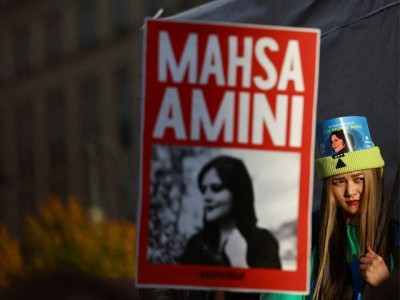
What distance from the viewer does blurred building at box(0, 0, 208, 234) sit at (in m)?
44.5

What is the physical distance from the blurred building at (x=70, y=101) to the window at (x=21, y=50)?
0.09 feet

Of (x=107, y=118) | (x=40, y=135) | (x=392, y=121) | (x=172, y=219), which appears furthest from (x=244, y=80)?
(x=40, y=135)

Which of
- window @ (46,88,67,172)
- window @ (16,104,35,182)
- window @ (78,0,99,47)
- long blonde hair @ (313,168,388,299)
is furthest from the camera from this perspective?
window @ (16,104,35,182)

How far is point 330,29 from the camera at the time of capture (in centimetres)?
695

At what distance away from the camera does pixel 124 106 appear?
45.2m

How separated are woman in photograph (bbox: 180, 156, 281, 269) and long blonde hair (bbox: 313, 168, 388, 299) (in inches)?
53.5

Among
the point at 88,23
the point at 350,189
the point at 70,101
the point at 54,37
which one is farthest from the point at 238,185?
the point at 54,37

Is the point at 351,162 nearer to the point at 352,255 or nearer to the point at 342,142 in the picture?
the point at 342,142

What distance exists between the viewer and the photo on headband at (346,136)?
629cm

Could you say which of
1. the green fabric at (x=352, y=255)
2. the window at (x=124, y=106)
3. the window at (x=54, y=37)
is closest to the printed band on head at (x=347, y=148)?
the green fabric at (x=352, y=255)

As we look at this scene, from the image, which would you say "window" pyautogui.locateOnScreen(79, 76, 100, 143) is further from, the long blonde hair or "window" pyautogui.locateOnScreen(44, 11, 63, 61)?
the long blonde hair

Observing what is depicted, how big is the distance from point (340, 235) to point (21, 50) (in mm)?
44241

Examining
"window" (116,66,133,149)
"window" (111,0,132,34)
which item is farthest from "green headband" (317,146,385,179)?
"window" (111,0,132,34)

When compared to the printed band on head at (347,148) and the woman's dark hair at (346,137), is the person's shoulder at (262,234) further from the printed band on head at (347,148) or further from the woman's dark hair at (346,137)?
the woman's dark hair at (346,137)
